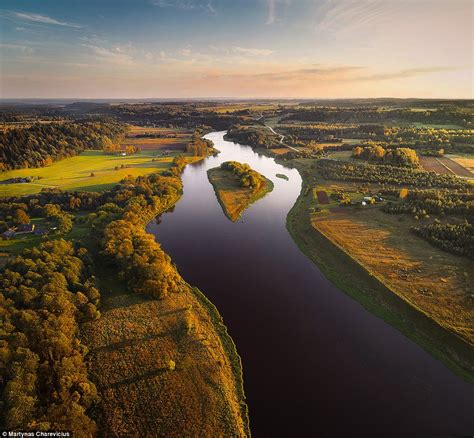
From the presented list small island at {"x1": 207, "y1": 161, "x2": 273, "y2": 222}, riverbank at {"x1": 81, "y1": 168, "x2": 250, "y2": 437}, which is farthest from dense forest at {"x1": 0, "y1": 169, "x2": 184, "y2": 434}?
small island at {"x1": 207, "y1": 161, "x2": 273, "y2": 222}

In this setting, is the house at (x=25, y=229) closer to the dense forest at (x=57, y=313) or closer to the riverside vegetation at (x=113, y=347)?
the riverside vegetation at (x=113, y=347)

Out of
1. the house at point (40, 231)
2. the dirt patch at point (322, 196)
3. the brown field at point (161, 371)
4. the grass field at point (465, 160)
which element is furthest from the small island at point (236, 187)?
the grass field at point (465, 160)

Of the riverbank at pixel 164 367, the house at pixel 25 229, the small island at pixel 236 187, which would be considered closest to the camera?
the riverbank at pixel 164 367

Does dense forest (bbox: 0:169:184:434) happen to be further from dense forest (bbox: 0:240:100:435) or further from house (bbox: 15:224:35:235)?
house (bbox: 15:224:35:235)

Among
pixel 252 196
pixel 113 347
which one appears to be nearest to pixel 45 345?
pixel 113 347

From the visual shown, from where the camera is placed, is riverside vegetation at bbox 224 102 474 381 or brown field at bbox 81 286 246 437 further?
riverside vegetation at bbox 224 102 474 381
